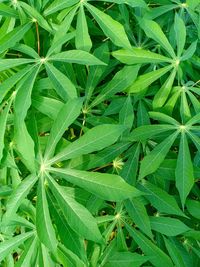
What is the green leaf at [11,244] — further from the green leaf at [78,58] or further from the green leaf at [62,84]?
the green leaf at [78,58]

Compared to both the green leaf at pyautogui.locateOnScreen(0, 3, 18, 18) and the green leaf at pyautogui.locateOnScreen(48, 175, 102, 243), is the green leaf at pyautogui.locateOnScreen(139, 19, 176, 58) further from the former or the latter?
the green leaf at pyautogui.locateOnScreen(48, 175, 102, 243)

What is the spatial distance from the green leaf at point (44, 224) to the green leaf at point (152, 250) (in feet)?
Answer: 1.48

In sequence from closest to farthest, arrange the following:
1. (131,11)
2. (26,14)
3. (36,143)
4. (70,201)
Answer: (70,201) → (36,143) → (26,14) → (131,11)

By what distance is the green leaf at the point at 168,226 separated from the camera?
5.41 ft

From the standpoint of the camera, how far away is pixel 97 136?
1.43 metres

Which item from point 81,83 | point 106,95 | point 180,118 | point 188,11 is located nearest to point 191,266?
point 180,118

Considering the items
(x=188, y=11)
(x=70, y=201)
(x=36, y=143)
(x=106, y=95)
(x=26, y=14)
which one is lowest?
(x=70, y=201)

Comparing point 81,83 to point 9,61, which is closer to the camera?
point 9,61

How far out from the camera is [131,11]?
1900mm

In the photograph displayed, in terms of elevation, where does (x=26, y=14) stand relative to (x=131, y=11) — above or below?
below

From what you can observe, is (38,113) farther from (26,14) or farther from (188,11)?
(188,11)

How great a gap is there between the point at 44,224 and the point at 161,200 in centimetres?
50

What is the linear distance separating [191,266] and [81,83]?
0.92 m

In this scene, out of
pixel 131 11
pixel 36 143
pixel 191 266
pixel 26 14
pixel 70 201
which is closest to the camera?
pixel 70 201
